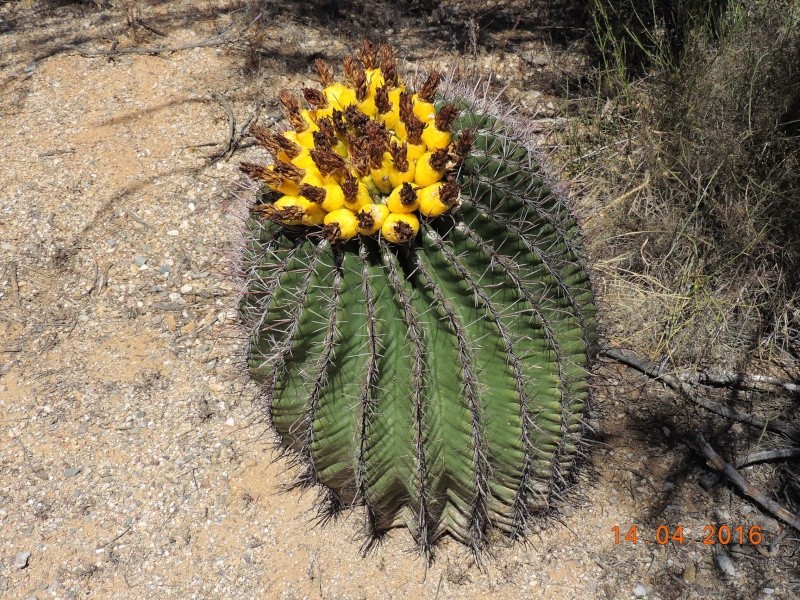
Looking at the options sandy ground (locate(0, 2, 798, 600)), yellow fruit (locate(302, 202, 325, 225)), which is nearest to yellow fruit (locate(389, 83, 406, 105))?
yellow fruit (locate(302, 202, 325, 225))

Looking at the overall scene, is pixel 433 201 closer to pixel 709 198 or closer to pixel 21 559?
pixel 709 198

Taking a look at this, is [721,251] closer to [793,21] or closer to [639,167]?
[639,167]

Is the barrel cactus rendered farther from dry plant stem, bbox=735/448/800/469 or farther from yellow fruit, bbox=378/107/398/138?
dry plant stem, bbox=735/448/800/469

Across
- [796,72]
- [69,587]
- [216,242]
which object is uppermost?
[796,72]

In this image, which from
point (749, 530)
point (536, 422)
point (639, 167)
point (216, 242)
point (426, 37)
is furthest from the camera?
point (426, 37)

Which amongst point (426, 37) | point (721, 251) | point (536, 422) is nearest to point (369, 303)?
point (536, 422)

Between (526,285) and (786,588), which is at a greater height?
(526,285)
